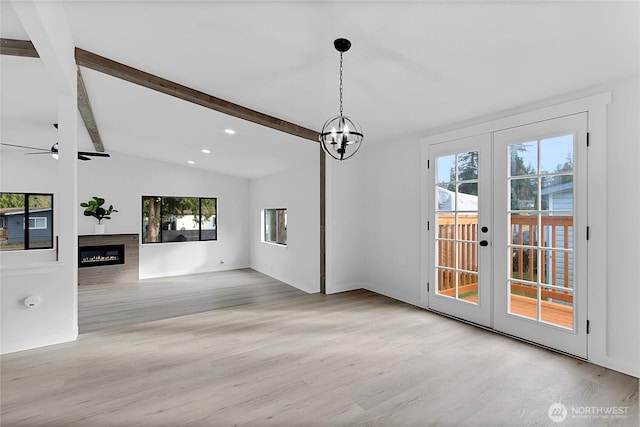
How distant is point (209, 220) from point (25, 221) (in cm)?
354

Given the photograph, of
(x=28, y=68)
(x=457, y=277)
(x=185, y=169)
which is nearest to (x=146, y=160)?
(x=185, y=169)

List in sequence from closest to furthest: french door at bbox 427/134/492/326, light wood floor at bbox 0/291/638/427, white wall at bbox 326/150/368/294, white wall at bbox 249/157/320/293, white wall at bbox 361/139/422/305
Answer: light wood floor at bbox 0/291/638/427 → french door at bbox 427/134/492/326 → white wall at bbox 361/139/422/305 → white wall at bbox 326/150/368/294 → white wall at bbox 249/157/320/293

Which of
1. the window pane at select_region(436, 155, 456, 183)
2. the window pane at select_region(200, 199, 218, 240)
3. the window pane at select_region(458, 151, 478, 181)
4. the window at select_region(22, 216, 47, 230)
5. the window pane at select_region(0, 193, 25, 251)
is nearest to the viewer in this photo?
the window pane at select_region(458, 151, 478, 181)

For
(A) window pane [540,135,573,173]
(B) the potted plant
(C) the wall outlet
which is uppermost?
(A) window pane [540,135,573,173]

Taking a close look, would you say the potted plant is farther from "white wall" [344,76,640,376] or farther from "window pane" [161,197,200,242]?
"white wall" [344,76,640,376]

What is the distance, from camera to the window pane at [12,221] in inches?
250

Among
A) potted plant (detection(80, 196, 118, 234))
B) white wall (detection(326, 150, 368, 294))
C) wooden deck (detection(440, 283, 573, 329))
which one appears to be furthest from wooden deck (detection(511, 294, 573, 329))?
potted plant (detection(80, 196, 118, 234))

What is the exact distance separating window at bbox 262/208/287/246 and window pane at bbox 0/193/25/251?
484 centimetres

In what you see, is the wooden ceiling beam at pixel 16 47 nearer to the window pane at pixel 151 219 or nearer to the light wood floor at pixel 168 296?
the light wood floor at pixel 168 296

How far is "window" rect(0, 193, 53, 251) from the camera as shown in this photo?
6352 mm

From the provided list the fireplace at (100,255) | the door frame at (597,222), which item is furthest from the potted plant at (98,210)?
the door frame at (597,222)

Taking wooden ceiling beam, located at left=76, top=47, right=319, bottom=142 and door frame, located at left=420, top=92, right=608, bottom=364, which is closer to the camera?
door frame, located at left=420, top=92, right=608, bottom=364

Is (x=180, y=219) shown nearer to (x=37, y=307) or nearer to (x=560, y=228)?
(x=37, y=307)

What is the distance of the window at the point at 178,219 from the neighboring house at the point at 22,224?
1.75m
